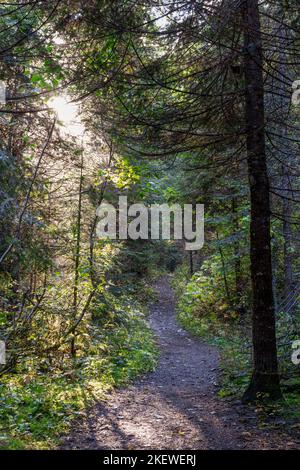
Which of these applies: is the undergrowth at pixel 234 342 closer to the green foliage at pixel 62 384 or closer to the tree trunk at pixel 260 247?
the tree trunk at pixel 260 247

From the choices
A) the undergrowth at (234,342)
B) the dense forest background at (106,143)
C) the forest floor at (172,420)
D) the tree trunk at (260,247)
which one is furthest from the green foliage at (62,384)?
the tree trunk at (260,247)

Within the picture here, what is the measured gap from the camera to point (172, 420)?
6430 millimetres

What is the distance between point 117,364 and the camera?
9.99m

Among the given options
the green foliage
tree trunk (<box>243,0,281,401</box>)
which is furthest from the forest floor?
tree trunk (<box>243,0,281,401</box>)

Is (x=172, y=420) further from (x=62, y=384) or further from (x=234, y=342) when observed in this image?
(x=234, y=342)

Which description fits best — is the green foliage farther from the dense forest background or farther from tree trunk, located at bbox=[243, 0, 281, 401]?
tree trunk, located at bbox=[243, 0, 281, 401]

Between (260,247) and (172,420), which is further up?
(260,247)

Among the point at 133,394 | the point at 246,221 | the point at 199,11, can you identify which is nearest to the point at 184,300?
the point at 246,221

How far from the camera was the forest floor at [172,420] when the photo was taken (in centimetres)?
527

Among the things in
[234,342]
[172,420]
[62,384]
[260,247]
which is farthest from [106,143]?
[234,342]

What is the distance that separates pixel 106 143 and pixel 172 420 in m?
6.44

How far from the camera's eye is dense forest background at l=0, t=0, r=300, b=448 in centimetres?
600

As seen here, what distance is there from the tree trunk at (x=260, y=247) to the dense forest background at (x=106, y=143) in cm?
2

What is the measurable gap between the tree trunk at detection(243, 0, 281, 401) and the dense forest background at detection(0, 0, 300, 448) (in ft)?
0.06
